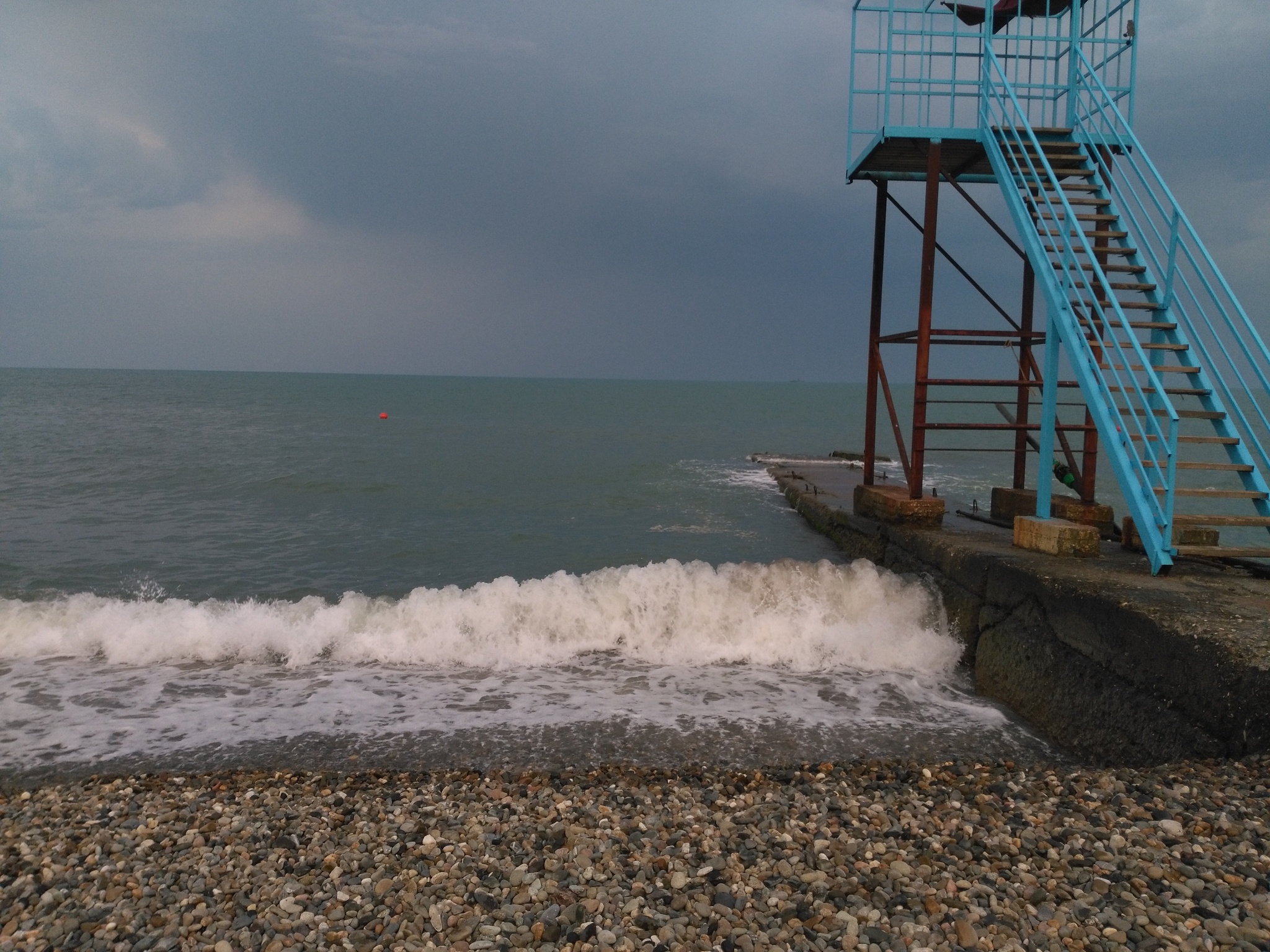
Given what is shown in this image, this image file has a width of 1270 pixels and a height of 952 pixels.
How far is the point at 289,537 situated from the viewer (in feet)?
52.1

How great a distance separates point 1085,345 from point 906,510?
347 centimetres

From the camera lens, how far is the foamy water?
6363mm

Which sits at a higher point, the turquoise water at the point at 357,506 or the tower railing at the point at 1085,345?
the tower railing at the point at 1085,345

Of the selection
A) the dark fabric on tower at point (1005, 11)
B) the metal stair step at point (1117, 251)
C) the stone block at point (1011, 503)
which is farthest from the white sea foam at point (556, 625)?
the dark fabric on tower at point (1005, 11)

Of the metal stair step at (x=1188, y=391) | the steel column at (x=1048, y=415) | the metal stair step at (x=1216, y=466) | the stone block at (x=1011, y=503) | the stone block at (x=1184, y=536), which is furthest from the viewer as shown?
A: the stone block at (x=1011, y=503)

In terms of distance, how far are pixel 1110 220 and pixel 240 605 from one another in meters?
10.9

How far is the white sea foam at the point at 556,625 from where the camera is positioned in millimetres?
8672

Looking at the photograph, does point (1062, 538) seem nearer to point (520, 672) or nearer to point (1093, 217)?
point (1093, 217)

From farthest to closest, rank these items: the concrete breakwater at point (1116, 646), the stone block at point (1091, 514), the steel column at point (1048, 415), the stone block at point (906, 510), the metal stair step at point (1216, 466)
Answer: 1. the stone block at point (906, 510)
2. the stone block at point (1091, 514)
3. the steel column at point (1048, 415)
4. the metal stair step at point (1216, 466)
5. the concrete breakwater at point (1116, 646)

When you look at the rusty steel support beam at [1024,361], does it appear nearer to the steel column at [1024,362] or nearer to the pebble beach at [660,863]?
the steel column at [1024,362]

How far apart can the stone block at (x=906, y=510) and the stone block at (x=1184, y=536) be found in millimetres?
2413

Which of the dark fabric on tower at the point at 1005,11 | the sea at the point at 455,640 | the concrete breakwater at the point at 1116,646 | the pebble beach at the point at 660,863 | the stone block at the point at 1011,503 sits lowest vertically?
the sea at the point at 455,640

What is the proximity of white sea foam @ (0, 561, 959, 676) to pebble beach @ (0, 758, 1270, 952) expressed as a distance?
3.44 metres

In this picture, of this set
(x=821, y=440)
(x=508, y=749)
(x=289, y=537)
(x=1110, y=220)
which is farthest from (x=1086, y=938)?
(x=821, y=440)
